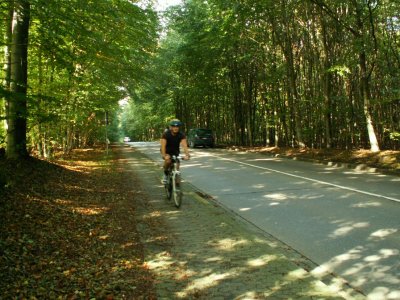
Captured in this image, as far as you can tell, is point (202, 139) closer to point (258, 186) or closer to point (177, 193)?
point (258, 186)

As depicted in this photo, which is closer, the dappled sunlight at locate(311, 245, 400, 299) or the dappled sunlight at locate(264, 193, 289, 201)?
the dappled sunlight at locate(311, 245, 400, 299)

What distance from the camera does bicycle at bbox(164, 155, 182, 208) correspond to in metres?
9.16

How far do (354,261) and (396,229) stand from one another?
186cm

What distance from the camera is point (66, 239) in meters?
6.30

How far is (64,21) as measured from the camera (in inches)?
340

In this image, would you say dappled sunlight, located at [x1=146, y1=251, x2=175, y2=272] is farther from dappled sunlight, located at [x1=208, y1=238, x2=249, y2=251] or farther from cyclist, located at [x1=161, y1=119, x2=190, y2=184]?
cyclist, located at [x1=161, y1=119, x2=190, y2=184]

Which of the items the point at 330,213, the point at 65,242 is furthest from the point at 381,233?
the point at 65,242

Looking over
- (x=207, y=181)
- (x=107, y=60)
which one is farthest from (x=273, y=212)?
(x=107, y=60)

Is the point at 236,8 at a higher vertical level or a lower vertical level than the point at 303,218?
higher

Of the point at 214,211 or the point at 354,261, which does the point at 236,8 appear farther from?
the point at 354,261

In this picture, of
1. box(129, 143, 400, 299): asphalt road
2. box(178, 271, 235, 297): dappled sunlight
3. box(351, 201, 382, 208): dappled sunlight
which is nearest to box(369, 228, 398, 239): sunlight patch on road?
box(129, 143, 400, 299): asphalt road

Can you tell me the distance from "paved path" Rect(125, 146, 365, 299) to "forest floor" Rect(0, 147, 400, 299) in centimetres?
29

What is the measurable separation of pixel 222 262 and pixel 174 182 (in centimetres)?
419

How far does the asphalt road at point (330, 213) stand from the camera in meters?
5.08
